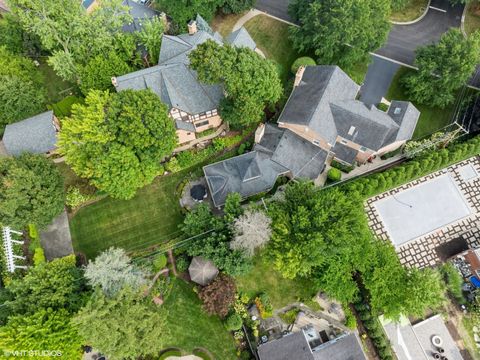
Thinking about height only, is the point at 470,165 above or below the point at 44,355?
above

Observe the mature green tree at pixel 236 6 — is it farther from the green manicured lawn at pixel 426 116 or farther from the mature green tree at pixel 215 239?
the mature green tree at pixel 215 239

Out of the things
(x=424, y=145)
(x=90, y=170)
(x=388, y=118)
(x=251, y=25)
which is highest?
(x=251, y=25)

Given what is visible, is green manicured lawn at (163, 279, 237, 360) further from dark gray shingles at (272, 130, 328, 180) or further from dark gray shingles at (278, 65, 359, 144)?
dark gray shingles at (278, 65, 359, 144)

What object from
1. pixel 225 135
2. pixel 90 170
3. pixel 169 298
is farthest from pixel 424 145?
pixel 90 170

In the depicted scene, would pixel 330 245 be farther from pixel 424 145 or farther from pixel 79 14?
pixel 79 14

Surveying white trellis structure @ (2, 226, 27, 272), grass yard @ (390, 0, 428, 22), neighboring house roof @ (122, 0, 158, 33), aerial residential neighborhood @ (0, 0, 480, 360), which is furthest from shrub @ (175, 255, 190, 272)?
grass yard @ (390, 0, 428, 22)

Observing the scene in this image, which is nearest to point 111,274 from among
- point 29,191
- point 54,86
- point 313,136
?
point 29,191
